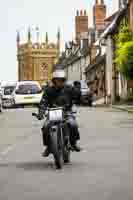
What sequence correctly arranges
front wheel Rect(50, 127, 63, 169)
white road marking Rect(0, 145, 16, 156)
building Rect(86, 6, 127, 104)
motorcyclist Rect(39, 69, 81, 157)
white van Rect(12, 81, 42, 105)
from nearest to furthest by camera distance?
front wheel Rect(50, 127, 63, 169) → motorcyclist Rect(39, 69, 81, 157) → white road marking Rect(0, 145, 16, 156) → white van Rect(12, 81, 42, 105) → building Rect(86, 6, 127, 104)

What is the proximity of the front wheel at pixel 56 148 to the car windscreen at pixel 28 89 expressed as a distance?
33500 mm

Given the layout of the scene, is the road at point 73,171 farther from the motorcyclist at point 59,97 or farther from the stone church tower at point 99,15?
the stone church tower at point 99,15

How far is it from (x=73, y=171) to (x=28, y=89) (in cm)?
3463

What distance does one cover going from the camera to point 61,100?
15.2 meters

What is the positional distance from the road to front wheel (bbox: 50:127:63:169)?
153mm

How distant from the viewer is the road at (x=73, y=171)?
11.2 m

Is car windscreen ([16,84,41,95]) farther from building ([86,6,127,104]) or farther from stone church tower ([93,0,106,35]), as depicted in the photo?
stone church tower ([93,0,106,35])

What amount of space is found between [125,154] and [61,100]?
111 inches

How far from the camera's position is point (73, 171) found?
46.5ft

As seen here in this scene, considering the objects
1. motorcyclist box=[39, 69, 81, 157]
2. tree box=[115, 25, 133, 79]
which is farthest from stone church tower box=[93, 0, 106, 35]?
motorcyclist box=[39, 69, 81, 157]

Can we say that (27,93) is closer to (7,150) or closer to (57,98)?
(7,150)

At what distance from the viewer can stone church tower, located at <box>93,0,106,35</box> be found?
336 ft

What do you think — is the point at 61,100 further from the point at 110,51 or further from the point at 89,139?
the point at 110,51

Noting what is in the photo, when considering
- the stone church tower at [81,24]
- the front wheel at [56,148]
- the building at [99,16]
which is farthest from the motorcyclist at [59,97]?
the stone church tower at [81,24]
